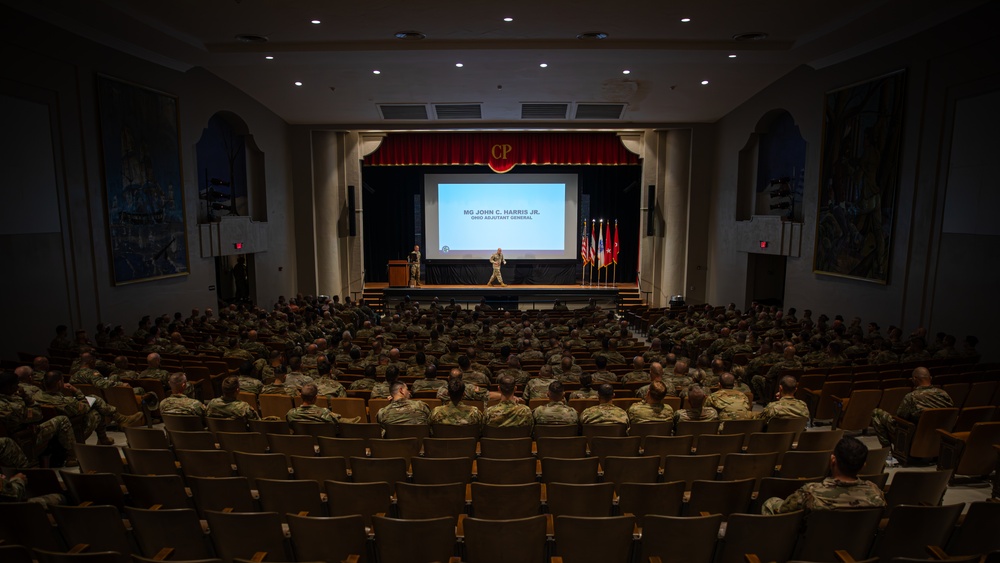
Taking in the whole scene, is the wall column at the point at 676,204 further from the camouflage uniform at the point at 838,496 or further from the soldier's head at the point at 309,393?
the camouflage uniform at the point at 838,496

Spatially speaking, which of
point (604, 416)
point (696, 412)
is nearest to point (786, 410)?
point (696, 412)

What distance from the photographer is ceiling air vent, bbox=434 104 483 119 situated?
55.9 feet

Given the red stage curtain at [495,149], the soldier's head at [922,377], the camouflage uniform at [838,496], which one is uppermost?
the red stage curtain at [495,149]

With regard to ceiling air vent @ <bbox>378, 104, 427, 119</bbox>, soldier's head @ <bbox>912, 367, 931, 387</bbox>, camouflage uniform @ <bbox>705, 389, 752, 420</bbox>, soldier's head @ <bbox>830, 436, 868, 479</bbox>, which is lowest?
camouflage uniform @ <bbox>705, 389, 752, 420</bbox>

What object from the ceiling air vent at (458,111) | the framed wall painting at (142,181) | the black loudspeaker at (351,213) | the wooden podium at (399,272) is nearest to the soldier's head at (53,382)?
the framed wall painting at (142,181)

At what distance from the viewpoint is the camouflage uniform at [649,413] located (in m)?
5.42

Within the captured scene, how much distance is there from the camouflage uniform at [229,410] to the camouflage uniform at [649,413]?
3708 millimetres

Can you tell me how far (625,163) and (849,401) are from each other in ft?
51.5

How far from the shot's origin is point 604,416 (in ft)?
17.6

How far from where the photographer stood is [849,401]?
6629 millimetres

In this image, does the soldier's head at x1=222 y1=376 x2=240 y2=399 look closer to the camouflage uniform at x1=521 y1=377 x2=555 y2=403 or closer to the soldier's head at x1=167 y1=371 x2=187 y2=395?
the soldier's head at x1=167 y1=371 x2=187 y2=395

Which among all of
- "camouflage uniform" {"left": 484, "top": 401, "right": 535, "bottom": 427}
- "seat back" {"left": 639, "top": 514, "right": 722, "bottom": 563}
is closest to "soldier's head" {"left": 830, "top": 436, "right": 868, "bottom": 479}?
"seat back" {"left": 639, "top": 514, "right": 722, "bottom": 563}

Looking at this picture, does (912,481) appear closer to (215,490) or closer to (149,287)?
(215,490)

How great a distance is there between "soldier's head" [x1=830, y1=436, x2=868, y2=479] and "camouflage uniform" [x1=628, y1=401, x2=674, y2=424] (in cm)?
213
